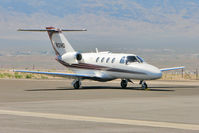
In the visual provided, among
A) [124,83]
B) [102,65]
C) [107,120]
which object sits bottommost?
[107,120]

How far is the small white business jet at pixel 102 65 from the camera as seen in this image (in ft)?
109

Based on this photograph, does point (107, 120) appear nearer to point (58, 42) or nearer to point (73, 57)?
point (73, 57)

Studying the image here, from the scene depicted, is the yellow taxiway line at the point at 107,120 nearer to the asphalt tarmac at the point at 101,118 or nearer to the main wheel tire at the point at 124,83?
the asphalt tarmac at the point at 101,118

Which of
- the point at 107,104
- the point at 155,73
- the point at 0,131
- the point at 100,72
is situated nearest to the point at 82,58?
the point at 100,72

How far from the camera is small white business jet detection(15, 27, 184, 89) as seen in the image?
109 feet

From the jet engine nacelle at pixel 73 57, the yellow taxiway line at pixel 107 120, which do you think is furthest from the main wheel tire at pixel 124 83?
the yellow taxiway line at pixel 107 120

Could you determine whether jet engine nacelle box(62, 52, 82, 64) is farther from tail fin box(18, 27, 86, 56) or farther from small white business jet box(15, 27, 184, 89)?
tail fin box(18, 27, 86, 56)

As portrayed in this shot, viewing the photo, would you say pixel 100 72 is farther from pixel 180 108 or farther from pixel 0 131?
pixel 0 131

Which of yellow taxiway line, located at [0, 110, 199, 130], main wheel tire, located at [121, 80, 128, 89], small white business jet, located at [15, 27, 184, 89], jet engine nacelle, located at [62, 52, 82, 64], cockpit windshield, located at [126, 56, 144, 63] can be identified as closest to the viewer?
yellow taxiway line, located at [0, 110, 199, 130]

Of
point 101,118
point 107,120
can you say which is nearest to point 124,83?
point 101,118

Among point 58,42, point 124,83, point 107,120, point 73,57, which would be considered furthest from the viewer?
point 58,42

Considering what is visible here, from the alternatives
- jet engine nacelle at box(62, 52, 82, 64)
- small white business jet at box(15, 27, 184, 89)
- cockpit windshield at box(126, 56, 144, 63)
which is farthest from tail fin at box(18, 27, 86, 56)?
cockpit windshield at box(126, 56, 144, 63)

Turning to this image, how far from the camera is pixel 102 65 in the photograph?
120 feet

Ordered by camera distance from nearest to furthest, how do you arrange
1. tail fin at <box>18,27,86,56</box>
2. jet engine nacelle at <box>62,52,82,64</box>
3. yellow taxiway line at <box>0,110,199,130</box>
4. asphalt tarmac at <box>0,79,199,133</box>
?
asphalt tarmac at <box>0,79,199,133</box> < yellow taxiway line at <box>0,110,199,130</box> < jet engine nacelle at <box>62,52,82,64</box> < tail fin at <box>18,27,86,56</box>
